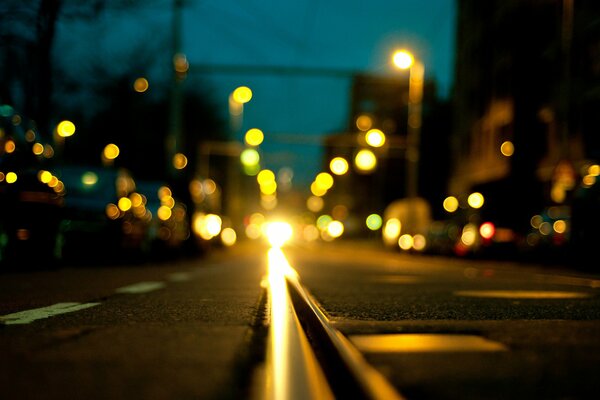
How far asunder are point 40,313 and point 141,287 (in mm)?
3750

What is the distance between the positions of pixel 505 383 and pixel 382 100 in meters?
116

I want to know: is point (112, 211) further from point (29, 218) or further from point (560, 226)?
point (560, 226)

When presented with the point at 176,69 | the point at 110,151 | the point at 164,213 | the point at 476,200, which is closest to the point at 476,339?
the point at 164,213

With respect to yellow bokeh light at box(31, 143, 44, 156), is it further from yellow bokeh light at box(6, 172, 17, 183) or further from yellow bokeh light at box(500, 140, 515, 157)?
yellow bokeh light at box(500, 140, 515, 157)

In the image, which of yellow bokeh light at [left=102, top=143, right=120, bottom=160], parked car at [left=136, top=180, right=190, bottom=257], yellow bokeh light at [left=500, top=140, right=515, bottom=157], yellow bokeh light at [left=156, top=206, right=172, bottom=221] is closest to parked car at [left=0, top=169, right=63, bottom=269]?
parked car at [left=136, top=180, right=190, bottom=257]

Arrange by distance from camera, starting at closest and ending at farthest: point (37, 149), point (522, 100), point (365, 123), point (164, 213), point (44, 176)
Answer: point (44, 176), point (37, 149), point (164, 213), point (522, 100), point (365, 123)

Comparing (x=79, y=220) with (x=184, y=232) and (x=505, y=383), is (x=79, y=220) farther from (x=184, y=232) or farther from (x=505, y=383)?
(x=505, y=383)

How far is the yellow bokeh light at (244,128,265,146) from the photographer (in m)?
44.4

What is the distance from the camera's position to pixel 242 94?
1858 inches

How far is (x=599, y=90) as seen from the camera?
116ft

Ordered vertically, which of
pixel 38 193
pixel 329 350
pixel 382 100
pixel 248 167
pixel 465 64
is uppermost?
pixel 382 100

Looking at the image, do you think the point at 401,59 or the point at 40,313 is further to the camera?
the point at 401,59

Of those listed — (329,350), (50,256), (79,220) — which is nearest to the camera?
(329,350)

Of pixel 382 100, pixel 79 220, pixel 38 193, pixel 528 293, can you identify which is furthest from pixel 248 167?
pixel 382 100
